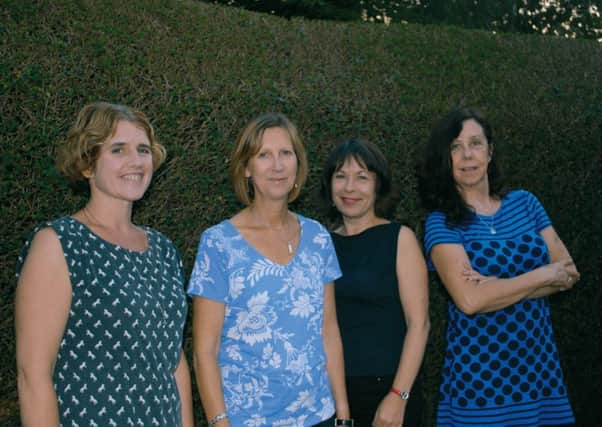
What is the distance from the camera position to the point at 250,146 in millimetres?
3152

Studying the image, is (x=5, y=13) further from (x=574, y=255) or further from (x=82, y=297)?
(x=574, y=255)

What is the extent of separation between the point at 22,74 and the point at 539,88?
479 cm

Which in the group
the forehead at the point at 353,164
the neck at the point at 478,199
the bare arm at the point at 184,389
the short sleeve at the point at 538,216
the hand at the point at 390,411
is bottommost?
the hand at the point at 390,411

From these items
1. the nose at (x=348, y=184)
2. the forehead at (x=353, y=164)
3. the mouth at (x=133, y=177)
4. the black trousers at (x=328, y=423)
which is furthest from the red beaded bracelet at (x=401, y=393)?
the mouth at (x=133, y=177)

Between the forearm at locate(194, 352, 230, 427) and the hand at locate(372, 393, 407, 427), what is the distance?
83 centimetres

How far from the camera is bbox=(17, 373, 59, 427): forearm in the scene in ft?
7.06

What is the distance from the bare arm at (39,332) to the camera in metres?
2.16

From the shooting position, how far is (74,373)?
227 cm

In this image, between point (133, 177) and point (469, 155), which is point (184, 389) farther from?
point (469, 155)

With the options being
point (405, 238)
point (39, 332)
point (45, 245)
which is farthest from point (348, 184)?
point (39, 332)

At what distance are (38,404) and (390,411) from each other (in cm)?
173

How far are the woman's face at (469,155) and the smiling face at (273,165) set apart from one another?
1.10 metres

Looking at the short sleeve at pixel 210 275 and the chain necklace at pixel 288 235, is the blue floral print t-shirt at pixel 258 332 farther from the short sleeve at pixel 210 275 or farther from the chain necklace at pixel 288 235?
the chain necklace at pixel 288 235

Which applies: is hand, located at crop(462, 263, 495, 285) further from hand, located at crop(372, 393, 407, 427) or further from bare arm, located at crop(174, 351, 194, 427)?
bare arm, located at crop(174, 351, 194, 427)
